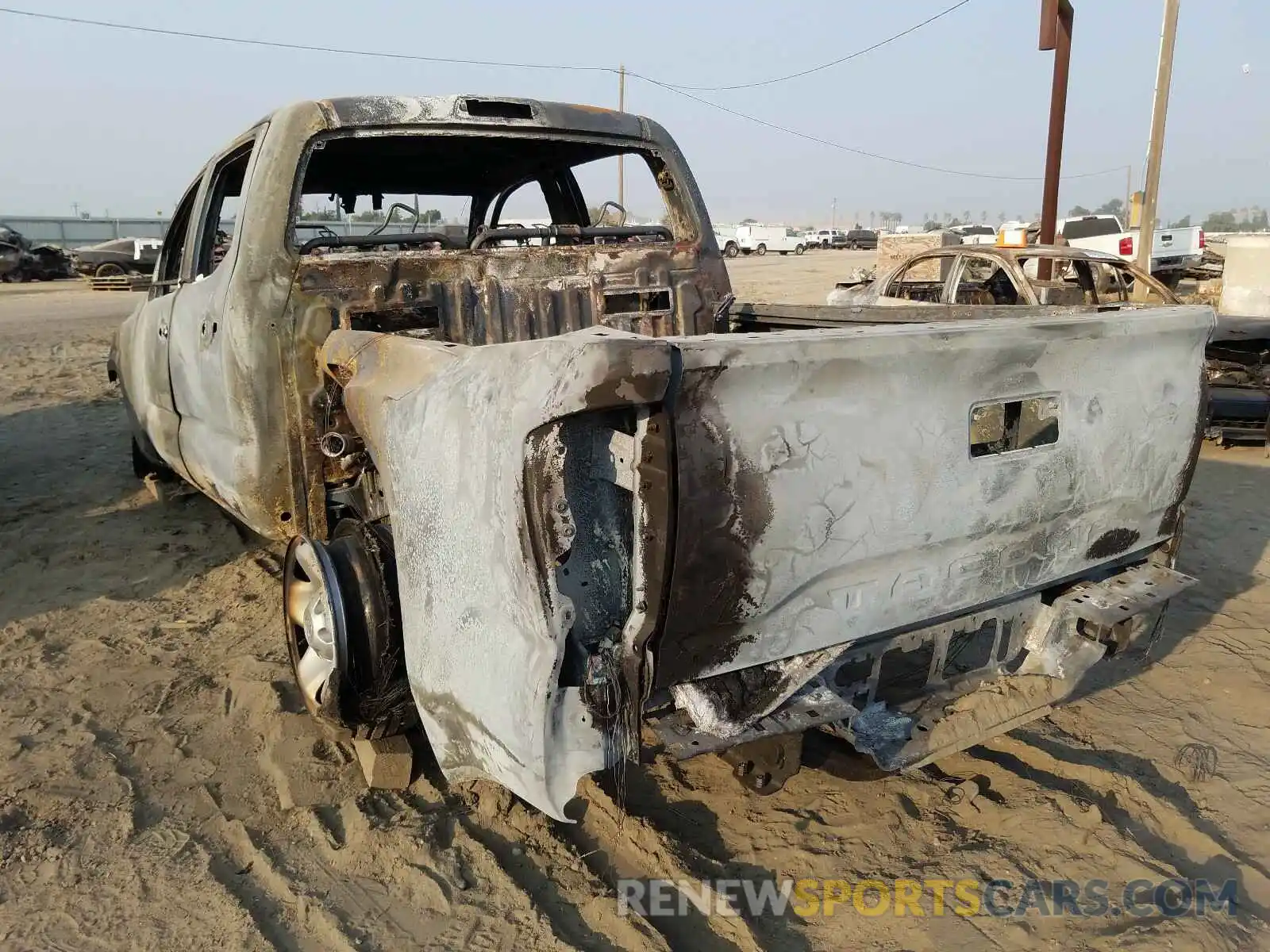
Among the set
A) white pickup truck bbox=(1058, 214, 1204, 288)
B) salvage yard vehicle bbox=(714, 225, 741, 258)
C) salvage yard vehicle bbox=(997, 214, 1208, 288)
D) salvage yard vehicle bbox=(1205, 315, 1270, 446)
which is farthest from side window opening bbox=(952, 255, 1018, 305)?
salvage yard vehicle bbox=(714, 225, 741, 258)

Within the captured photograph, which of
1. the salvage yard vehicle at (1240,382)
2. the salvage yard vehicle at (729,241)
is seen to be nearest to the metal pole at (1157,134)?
the salvage yard vehicle at (1240,382)

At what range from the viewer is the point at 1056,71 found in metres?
11.3

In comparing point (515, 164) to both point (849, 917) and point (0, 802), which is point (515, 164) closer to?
point (0, 802)

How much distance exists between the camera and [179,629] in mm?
3959

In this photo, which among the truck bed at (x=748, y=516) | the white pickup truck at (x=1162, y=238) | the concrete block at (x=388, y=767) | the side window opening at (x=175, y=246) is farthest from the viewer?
the white pickup truck at (x=1162, y=238)

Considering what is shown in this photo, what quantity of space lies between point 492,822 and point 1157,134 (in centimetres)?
1457

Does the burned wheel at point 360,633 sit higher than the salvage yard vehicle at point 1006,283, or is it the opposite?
the salvage yard vehicle at point 1006,283

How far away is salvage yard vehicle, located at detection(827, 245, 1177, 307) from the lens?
6.95 m

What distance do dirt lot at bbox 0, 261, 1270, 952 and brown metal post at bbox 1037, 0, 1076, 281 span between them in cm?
896

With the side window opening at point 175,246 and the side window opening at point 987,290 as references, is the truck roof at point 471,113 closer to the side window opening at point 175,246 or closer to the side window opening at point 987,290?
the side window opening at point 175,246

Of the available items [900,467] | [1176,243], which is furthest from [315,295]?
[1176,243]

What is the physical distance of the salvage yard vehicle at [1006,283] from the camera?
6945 millimetres

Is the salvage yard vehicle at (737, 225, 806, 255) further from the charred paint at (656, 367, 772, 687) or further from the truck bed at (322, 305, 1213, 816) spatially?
the charred paint at (656, 367, 772, 687)

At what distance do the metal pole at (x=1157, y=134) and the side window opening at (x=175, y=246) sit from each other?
40.7 feet
